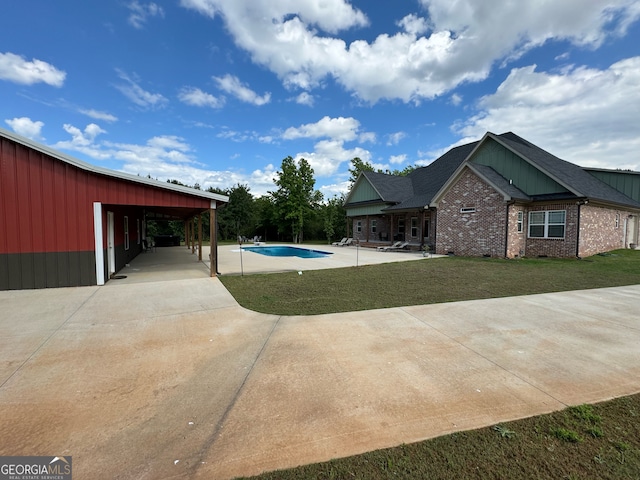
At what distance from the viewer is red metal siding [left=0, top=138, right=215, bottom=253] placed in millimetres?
7273

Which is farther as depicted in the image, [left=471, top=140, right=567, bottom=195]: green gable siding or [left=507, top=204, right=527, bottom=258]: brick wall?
[left=471, top=140, right=567, bottom=195]: green gable siding

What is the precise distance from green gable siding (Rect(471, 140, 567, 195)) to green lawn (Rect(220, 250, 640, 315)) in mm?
4253

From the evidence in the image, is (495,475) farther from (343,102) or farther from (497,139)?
(343,102)

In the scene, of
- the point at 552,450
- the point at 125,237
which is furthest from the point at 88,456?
the point at 125,237

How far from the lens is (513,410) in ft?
8.41

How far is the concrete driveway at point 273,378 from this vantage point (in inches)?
85.9

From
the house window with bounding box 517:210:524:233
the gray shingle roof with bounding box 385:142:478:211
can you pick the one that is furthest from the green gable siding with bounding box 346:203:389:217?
the house window with bounding box 517:210:524:233

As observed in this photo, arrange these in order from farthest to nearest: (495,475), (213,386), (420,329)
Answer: (420,329) < (213,386) < (495,475)

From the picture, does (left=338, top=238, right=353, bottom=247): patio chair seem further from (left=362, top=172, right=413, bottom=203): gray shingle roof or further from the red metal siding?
the red metal siding

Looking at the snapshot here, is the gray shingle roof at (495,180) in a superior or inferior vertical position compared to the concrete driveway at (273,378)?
superior

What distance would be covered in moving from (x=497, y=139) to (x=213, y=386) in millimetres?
18973

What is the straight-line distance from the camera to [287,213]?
33.0 metres

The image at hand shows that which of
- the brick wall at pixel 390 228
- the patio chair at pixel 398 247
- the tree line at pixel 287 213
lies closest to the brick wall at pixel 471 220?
the brick wall at pixel 390 228

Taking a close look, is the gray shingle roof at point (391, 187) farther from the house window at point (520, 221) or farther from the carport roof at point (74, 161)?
the carport roof at point (74, 161)
